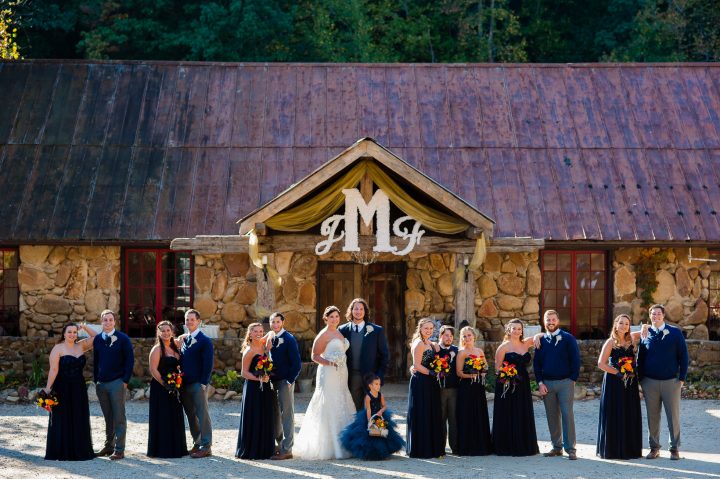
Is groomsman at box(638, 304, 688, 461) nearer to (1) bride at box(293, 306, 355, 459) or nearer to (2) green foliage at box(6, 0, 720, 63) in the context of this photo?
(1) bride at box(293, 306, 355, 459)

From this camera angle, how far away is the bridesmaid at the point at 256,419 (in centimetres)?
1378

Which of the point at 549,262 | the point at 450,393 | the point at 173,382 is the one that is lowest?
the point at 450,393

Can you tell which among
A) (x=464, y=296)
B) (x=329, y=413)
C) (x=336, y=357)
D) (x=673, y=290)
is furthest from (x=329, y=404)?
(x=673, y=290)

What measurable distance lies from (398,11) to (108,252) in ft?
61.0

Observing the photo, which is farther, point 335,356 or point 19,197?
point 19,197

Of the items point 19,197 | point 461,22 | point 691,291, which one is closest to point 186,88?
point 19,197

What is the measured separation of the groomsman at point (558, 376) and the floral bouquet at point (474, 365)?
2.14ft

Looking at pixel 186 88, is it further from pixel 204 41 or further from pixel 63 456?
pixel 63 456

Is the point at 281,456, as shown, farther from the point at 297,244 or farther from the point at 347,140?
the point at 347,140

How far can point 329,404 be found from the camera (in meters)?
14.0

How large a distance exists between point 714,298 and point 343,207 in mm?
7007

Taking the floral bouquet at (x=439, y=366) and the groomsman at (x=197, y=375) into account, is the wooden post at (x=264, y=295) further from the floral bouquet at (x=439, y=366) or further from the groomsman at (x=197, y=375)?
the floral bouquet at (x=439, y=366)

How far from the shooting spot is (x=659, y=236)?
65.9 ft

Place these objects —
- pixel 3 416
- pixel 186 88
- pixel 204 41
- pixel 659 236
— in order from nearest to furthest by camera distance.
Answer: pixel 3 416 < pixel 659 236 < pixel 186 88 < pixel 204 41
